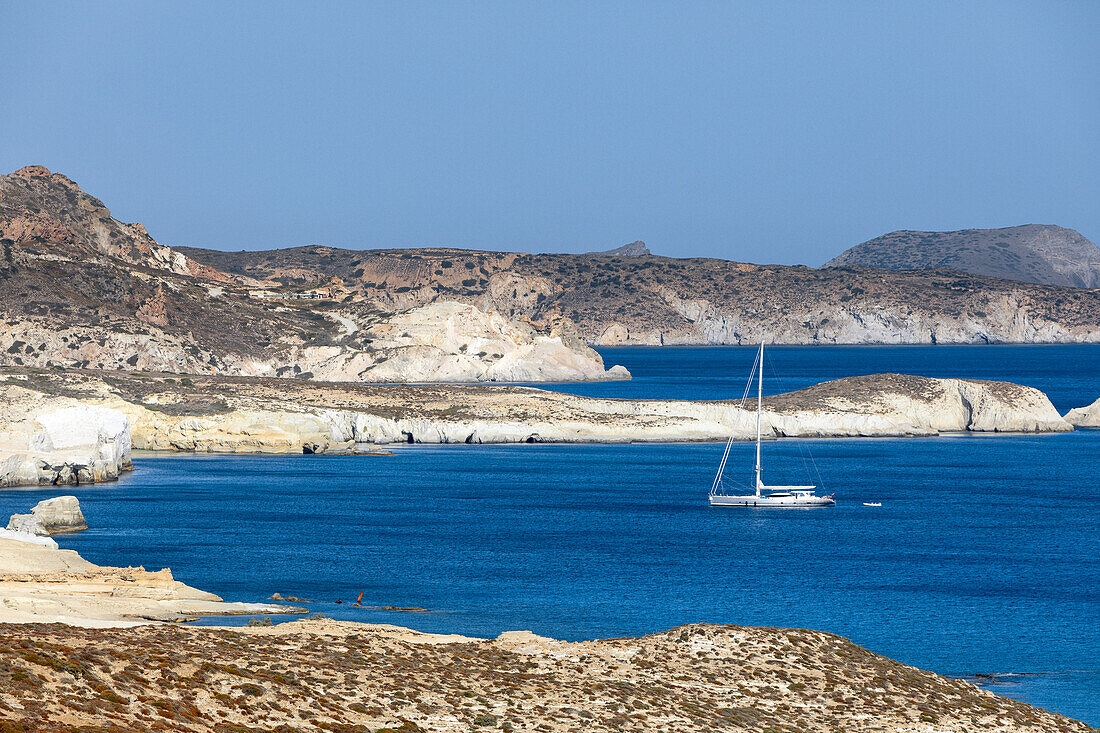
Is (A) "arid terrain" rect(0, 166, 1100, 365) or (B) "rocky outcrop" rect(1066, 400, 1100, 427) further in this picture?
(A) "arid terrain" rect(0, 166, 1100, 365)

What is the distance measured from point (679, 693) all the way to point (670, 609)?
1366 cm

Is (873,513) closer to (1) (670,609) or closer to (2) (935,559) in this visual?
(2) (935,559)

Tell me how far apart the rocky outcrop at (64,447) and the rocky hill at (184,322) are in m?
51.4

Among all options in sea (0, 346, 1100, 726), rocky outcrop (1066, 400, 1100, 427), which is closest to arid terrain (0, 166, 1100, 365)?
sea (0, 346, 1100, 726)

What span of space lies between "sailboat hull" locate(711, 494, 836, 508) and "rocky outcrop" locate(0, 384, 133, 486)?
3157cm

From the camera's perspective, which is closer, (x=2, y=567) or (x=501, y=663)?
(x=501, y=663)

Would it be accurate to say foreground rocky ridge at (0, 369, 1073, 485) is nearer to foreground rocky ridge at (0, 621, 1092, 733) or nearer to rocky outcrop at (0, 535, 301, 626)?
rocky outcrop at (0, 535, 301, 626)

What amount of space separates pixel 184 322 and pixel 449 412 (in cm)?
4954

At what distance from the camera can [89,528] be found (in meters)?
49.9

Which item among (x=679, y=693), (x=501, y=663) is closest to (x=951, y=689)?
(x=679, y=693)

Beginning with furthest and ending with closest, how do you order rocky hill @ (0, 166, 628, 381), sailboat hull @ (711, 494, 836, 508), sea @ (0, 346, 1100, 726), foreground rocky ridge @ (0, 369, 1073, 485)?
rocky hill @ (0, 166, 628, 381), foreground rocky ridge @ (0, 369, 1073, 485), sailboat hull @ (711, 494, 836, 508), sea @ (0, 346, 1100, 726)

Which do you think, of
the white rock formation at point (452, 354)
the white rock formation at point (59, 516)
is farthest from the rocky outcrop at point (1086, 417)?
the white rock formation at point (59, 516)

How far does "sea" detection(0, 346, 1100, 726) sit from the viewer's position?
35.0 metres

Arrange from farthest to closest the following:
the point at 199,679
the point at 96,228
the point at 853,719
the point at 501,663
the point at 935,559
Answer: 1. the point at 96,228
2. the point at 935,559
3. the point at 501,663
4. the point at 853,719
5. the point at 199,679
